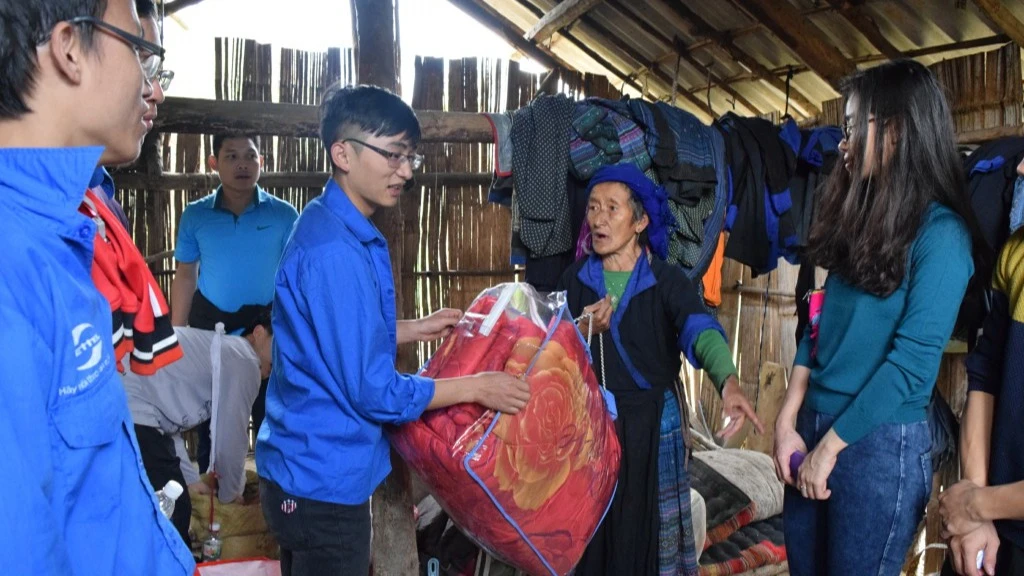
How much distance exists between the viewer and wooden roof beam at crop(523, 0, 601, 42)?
7254 mm

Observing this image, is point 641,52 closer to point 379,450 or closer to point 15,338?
point 379,450

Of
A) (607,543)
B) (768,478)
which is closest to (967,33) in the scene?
(768,478)

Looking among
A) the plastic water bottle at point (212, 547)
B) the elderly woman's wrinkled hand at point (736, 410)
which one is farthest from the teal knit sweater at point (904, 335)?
the plastic water bottle at point (212, 547)

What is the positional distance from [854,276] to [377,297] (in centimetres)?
117

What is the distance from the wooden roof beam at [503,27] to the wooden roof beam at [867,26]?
13.7 feet

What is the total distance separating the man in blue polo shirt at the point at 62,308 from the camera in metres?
0.77

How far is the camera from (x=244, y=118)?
2.98 meters

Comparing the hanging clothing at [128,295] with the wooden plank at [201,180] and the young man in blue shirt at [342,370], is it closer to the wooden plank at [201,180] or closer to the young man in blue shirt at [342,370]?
the young man in blue shirt at [342,370]

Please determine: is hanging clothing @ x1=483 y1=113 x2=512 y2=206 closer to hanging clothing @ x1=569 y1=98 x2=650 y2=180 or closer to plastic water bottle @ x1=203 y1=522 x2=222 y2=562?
hanging clothing @ x1=569 y1=98 x2=650 y2=180

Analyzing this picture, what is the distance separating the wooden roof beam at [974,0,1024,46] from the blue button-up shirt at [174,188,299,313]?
3.83 meters

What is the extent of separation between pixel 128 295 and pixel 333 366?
61 centimetres

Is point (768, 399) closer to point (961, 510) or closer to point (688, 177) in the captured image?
point (688, 177)

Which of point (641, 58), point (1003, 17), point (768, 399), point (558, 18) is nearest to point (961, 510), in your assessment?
point (1003, 17)

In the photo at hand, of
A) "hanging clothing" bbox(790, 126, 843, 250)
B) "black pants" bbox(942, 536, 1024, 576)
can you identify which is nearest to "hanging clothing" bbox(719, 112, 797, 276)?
"hanging clothing" bbox(790, 126, 843, 250)
